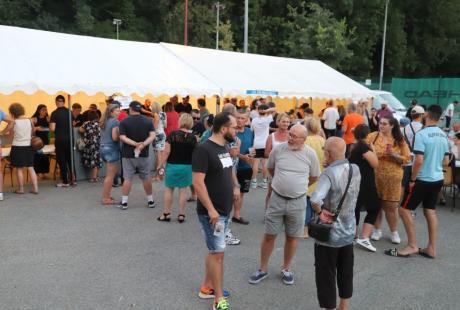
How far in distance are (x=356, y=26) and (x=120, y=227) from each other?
36.2 m

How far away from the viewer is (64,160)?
872 centimetres

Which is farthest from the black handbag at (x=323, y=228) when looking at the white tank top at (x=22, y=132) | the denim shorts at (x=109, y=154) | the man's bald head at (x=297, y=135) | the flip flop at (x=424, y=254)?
the white tank top at (x=22, y=132)

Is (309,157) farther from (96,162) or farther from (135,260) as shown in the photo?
(96,162)

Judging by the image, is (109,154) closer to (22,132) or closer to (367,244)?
(22,132)

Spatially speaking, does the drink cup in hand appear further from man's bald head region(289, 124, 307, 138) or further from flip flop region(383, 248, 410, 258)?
man's bald head region(289, 124, 307, 138)

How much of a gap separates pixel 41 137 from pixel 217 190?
7.64m

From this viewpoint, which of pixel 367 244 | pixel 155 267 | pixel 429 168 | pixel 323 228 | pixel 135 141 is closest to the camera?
pixel 323 228

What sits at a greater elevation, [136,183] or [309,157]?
[309,157]

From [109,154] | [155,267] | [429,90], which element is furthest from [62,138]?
[429,90]

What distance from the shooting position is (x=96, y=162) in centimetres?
910

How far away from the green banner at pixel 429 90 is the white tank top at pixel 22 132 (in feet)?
79.9

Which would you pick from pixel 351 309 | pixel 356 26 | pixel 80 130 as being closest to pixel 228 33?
pixel 356 26

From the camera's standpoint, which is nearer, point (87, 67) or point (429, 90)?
point (87, 67)

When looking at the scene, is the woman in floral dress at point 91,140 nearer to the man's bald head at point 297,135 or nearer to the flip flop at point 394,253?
the man's bald head at point 297,135
